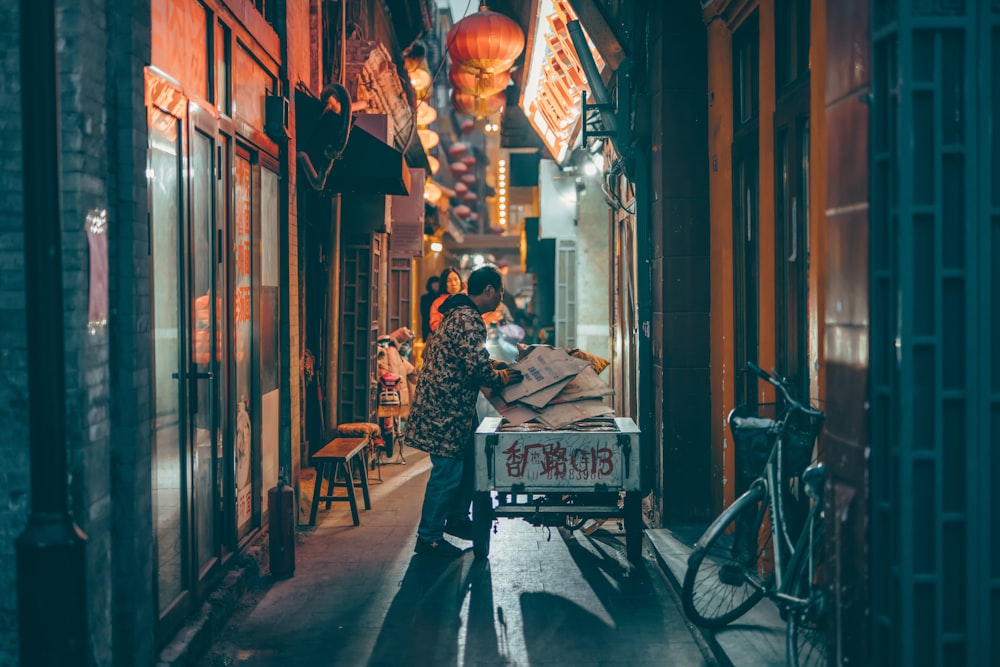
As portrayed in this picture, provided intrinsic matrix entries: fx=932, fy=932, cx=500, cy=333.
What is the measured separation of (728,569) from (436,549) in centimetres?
323

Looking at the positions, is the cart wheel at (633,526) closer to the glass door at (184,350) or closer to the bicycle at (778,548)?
the bicycle at (778,548)

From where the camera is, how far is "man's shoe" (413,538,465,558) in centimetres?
836

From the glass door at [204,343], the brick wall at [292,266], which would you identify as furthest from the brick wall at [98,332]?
the brick wall at [292,266]

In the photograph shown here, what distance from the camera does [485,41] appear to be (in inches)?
537

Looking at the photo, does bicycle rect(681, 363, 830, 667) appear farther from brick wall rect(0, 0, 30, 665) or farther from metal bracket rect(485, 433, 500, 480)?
brick wall rect(0, 0, 30, 665)

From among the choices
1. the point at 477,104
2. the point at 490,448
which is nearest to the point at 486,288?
the point at 490,448

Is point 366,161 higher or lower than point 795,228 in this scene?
higher

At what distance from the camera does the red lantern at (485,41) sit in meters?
13.6

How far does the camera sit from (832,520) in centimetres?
443

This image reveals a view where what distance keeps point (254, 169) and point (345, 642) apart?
4.10 metres

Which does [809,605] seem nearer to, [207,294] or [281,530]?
[281,530]

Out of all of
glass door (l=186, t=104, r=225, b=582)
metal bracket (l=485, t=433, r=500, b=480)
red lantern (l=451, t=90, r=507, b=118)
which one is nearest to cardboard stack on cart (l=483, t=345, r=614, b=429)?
metal bracket (l=485, t=433, r=500, b=480)

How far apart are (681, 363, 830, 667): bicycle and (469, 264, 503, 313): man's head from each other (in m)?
3.20

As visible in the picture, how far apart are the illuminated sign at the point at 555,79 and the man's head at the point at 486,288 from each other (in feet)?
14.2
